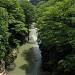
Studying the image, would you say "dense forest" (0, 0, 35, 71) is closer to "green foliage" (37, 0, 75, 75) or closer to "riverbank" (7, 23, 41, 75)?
"riverbank" (7, 23, 41, 75)

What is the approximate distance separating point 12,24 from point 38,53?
284 inches

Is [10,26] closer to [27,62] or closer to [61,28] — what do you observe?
[27,62]

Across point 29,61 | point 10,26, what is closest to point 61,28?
point 29,61

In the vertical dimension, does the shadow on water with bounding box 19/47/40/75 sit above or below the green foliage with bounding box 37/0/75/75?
below

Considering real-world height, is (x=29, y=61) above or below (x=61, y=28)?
below

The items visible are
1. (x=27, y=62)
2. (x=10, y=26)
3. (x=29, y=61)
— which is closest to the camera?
(x=27, y=62)

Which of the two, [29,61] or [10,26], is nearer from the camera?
[29,61]

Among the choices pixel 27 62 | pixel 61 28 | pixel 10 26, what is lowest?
pixel 27 62

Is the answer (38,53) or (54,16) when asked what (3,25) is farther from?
(38,53)

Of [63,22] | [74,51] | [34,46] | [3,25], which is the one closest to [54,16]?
[63,22]

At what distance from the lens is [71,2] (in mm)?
20000

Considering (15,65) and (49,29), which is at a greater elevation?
(49,29)

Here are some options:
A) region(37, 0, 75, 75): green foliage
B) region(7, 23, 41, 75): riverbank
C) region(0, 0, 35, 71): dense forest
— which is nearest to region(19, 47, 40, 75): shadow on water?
region(7, 23, 41, 75): riverbank

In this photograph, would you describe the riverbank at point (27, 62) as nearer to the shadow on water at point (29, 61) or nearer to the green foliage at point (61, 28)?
the shadow on water at point (29, 61)
